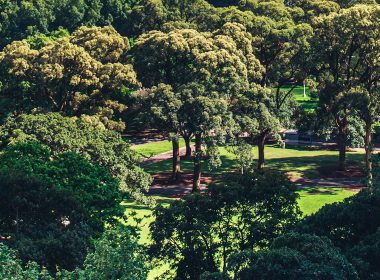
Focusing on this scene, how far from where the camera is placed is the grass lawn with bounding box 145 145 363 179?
60.2 m

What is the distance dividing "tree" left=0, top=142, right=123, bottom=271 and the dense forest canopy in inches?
2.8

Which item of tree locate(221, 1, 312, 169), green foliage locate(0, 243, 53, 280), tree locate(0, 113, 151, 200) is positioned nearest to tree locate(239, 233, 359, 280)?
green foliage locate(0, 243, 53, 280)

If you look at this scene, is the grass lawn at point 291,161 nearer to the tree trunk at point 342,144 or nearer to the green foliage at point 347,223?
the tree trunk at point 342,144

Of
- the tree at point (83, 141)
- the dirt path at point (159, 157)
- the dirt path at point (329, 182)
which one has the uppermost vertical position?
the tree at point (83, 141)

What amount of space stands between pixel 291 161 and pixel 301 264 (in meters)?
45.5

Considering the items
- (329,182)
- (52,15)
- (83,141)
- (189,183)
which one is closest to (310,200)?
(329,182)

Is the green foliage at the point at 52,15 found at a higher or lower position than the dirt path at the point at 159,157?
higher

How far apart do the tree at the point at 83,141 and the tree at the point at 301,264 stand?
18451 millimetres

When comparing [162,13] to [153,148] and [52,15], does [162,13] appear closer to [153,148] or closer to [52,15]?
[153,148]

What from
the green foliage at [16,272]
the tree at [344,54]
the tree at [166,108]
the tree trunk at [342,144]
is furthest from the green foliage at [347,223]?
the tree trunk at [342,144]

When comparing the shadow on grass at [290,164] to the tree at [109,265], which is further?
the shadow on grass at [290,164]

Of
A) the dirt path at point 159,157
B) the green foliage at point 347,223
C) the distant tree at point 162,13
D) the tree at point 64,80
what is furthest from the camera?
the distant tree at point 162,13

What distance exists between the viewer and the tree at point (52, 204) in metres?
23.8

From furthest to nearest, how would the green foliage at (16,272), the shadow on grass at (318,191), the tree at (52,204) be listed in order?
the shadow on grass at (318,191)
the tree at (52,204)
the green foliage at (16,272)
